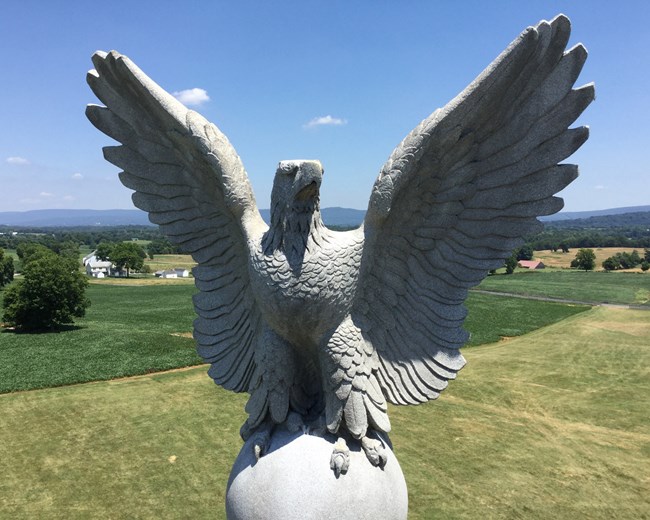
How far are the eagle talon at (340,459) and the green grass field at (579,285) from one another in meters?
39.0

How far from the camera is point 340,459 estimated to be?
191 inches

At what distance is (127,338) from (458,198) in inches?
838

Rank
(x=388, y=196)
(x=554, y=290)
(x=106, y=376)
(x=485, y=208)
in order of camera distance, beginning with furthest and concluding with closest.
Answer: (x=554, y=290) → (x=106, y=376) → (x=485, y=208) → (x=388, y=196)

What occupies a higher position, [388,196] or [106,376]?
[388,196]

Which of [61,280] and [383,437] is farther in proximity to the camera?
[61,280]

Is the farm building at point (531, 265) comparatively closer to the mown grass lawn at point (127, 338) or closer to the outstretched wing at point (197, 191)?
the mown grass lawn at point (127, 338)

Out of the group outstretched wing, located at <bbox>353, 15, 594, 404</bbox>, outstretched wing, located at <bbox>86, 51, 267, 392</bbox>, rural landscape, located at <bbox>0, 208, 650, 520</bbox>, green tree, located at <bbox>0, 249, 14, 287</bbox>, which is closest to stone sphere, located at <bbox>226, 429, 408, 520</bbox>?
outstretched wing, located at <bbox>353, 15, 594, 404</bbox>

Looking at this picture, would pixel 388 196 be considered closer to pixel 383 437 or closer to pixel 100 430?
pixel 383 437

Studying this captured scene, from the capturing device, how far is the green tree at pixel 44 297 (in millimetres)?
25141

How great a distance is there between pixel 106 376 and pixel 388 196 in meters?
16.1

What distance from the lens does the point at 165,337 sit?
23.2m

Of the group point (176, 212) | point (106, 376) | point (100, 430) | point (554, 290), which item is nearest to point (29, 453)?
point (100, 430)

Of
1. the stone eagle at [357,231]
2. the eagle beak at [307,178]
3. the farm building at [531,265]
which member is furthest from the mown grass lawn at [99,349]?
the farm building at [531,265]

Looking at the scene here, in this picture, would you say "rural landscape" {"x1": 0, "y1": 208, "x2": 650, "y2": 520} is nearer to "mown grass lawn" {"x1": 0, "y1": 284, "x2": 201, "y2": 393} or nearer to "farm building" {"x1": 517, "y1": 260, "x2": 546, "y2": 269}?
"mown grass lawn" {"x1": 0, "y1": 284, "x2": 201, "y2": 393}
